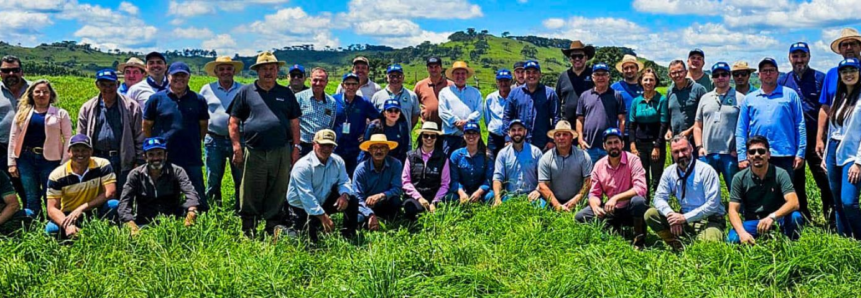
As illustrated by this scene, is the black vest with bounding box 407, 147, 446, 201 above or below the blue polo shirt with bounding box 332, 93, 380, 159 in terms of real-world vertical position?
below

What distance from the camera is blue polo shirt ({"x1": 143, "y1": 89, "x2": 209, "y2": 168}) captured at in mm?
7906

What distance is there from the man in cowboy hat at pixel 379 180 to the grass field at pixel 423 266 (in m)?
1.13

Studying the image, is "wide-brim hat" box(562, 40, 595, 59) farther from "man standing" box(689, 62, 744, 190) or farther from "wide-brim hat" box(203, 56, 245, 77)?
"wide-brim hat" box(203, 56, 245, 77)

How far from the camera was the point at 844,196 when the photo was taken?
650 cm

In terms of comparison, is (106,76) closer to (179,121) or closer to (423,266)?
(179,121)

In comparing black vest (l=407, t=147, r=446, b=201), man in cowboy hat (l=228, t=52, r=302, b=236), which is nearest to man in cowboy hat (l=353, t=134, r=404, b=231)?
black vest (l=407, t=147, r=446, b=201)

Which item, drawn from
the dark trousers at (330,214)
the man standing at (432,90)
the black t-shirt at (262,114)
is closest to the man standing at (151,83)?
the black t-shirt at (262,114)

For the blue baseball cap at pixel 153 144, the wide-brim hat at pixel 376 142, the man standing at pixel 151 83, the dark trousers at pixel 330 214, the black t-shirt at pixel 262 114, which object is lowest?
the dark trousers at pixel 330 214

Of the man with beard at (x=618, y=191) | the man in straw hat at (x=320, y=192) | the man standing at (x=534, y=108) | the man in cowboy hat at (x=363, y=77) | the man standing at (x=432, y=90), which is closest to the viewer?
the man in straw hat at (x=320, y=192)

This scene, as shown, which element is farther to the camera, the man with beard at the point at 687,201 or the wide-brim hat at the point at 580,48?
the wide-brim hat at the point at 580,48

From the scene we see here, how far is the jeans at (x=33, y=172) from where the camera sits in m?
7.82

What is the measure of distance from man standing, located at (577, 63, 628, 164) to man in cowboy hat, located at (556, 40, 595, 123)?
34 centimetres

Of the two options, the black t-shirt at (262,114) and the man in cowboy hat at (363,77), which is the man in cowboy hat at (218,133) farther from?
the man in cowboy hat at (363,77)

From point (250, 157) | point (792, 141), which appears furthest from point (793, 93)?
point (250, 157)
